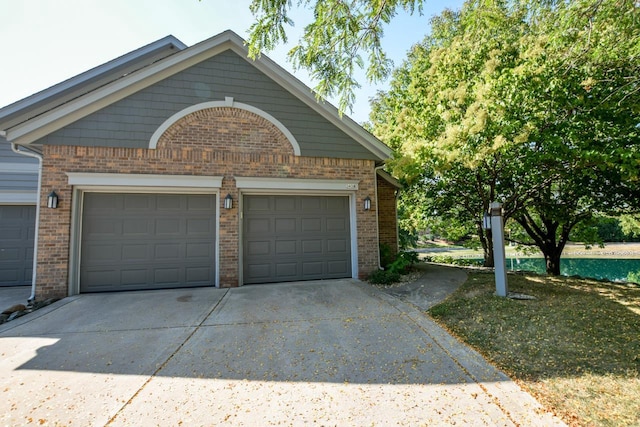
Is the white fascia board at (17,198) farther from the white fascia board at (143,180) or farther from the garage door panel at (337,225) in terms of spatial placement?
the garage door panel at (337,225)

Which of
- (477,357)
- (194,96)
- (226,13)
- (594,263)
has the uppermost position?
(226,13)

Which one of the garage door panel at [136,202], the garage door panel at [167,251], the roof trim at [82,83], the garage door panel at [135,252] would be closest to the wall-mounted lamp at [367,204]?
the garage door panel at [167,251]

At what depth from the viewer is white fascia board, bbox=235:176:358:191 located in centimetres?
688

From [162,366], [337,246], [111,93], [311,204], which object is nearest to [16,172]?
[111,93]

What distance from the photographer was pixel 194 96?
269 inches

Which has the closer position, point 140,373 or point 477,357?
point 140,373

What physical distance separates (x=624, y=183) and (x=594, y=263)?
23.2 meters

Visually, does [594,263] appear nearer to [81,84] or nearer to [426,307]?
[426,307]

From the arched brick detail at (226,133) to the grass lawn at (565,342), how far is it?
529 centimetres

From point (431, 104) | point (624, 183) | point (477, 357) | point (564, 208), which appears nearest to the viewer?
point (477, 357)

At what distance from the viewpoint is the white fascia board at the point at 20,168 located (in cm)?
743

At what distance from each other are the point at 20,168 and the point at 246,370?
8772mm

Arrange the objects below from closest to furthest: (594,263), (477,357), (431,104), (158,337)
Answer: (477,357) < (158,337) < (431,104) < (594,263)

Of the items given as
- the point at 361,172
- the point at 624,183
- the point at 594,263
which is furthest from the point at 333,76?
the point at 594,263
